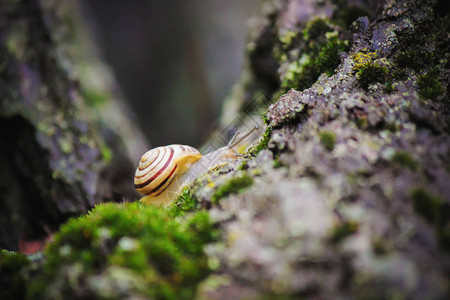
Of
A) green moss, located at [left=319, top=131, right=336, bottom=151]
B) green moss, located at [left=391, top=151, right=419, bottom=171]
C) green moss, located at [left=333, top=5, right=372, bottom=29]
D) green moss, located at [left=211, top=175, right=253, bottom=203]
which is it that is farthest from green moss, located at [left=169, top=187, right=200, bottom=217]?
green moss, located at [left=333, top=5, right=372, bottom=29]

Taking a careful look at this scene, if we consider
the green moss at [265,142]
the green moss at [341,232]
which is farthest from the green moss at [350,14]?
the green moss at [341,232]

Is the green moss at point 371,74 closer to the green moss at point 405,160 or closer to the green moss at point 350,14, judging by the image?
Result: the green moss at point 405,160

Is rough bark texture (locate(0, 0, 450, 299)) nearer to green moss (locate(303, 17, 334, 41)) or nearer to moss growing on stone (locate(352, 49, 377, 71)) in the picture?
moss growing on stone (locate(352, 49, 377, 71))

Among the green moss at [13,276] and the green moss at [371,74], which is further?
the green moss at [371,74]


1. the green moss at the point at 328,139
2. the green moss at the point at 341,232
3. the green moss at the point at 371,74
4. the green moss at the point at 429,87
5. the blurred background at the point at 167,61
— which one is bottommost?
the green moss at the point at 341,232

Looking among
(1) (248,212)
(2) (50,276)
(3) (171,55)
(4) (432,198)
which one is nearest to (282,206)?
(1) (248,212)

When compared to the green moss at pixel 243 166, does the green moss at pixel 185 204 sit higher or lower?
higher

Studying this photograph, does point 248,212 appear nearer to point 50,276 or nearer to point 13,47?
point 50,276
